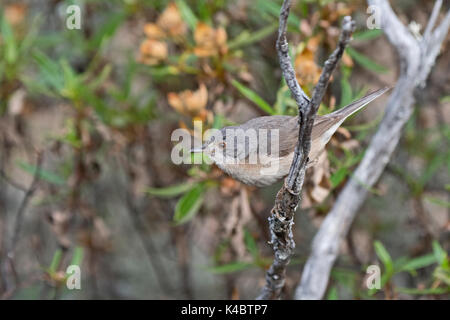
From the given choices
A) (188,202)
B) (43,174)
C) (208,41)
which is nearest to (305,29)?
(208,41)

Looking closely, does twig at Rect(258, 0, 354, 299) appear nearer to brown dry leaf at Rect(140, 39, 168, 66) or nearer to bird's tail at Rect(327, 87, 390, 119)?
bird's tail at Rect(327, 87, 390, 119)

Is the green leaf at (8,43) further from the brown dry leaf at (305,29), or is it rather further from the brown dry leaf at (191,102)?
the brown dry leaf at (305,29)

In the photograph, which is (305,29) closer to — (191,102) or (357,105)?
(191,102)

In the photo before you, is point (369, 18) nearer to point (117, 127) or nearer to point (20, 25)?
point (117, 127)

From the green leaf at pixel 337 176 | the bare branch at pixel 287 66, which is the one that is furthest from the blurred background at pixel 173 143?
the bare branch at pixel 287 66

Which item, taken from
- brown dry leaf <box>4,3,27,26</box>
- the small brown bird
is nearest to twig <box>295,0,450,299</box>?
the small brown bird

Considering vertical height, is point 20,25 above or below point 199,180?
above
